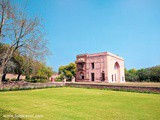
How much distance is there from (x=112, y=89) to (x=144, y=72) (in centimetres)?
2889

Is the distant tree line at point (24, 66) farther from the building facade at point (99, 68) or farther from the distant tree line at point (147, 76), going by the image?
the distant tree line at point (147, 76)

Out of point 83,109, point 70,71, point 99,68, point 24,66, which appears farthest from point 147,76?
point 83,109

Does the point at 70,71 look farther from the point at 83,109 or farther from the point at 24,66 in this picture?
the point at 83,109

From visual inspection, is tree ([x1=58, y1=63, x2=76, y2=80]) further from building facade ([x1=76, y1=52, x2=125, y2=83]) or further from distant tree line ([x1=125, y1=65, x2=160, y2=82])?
distant tree line ([x1=125, y1=65, x2=160, y2=82])

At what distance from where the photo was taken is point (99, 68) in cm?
3130

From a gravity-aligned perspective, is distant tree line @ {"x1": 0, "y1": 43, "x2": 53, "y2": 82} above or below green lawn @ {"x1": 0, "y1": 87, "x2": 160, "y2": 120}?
above

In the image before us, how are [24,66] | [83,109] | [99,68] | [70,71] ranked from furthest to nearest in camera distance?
A: [70,71]
[99,68]
[24,66]
[83,109]

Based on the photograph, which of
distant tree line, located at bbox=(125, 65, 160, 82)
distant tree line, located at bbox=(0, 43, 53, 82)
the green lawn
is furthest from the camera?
distant tree line, located at bbox=(125, 65, 160, 82)

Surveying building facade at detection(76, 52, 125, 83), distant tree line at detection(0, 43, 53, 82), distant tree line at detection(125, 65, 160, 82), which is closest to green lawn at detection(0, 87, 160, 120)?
distant tree line at detection(0, 43, 53, 82)

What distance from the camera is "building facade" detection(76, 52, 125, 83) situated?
30.2 meters

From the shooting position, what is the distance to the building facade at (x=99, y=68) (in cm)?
3017

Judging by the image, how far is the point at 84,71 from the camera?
34.3 meters

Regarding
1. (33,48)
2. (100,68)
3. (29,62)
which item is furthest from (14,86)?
(100,68)

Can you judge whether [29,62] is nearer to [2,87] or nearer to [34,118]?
[2,87]
